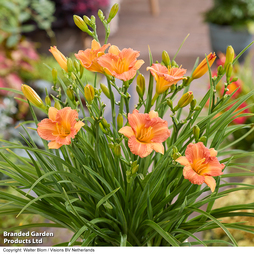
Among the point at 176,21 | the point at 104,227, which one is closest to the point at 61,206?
the point at 104,227

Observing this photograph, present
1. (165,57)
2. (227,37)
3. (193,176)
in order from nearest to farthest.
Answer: (193,176)
(165,57)
(227,37)

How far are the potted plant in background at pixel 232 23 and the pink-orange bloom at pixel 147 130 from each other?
7.52 ft

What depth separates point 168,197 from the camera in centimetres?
43

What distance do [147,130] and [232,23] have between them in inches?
93.6

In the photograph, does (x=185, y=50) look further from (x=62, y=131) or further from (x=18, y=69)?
(x=62, y=131)

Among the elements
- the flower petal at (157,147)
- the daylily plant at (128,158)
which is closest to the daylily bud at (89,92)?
the daylily plant at (128,158)

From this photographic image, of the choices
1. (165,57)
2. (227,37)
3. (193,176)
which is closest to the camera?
(193,176)

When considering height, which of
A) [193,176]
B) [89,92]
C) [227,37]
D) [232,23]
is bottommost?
[193,176]

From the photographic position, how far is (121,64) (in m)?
0.40

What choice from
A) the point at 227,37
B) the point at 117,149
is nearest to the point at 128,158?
the point at 117,149

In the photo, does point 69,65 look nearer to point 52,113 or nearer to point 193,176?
point 52,113

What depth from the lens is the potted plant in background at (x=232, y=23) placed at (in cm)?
236

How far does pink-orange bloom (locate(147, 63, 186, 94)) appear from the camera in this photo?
372 mm

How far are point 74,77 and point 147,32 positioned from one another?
9.81 feet
